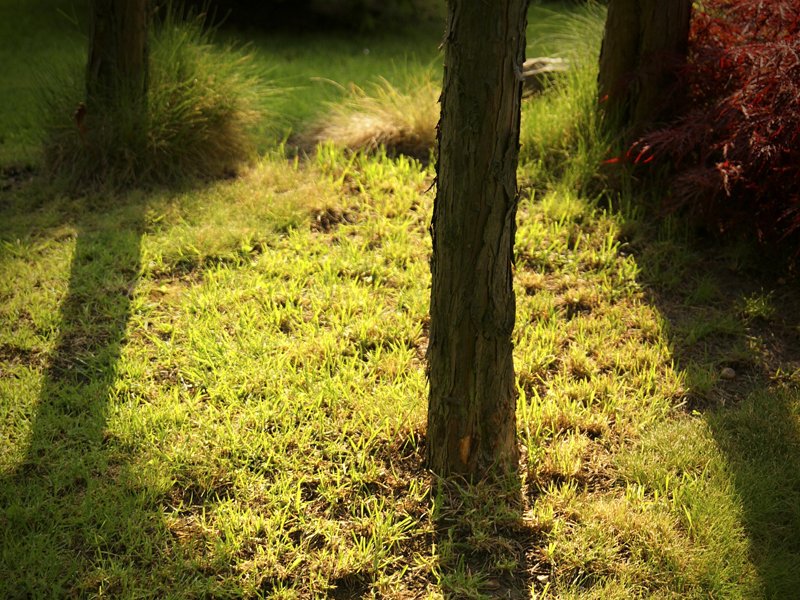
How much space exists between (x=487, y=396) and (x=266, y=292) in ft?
5.34

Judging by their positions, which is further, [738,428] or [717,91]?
[717,91]

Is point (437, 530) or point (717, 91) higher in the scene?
point (717, 91)

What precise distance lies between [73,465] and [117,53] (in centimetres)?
303

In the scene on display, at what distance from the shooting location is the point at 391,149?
5.60 meters

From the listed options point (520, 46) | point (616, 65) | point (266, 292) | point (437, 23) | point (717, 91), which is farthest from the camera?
point (437, 23)

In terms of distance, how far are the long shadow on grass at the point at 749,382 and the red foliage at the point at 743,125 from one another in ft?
1.05

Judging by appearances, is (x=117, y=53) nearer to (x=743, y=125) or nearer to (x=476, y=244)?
(x=476, y=244)

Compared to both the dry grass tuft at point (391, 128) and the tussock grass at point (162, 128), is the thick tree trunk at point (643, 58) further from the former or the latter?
the tussock grass at point (162, 128)

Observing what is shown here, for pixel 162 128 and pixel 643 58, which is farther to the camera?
pixel 162 128

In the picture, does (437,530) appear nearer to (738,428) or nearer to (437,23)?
(738,428)

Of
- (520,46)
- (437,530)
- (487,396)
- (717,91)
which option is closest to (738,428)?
(487,396)

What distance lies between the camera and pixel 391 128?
562cm

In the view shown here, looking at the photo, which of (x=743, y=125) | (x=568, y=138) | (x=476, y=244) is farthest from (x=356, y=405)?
(x=568, y=138)

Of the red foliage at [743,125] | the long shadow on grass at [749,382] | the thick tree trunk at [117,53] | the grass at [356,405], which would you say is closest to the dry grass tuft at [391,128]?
the grass at [356,405]
